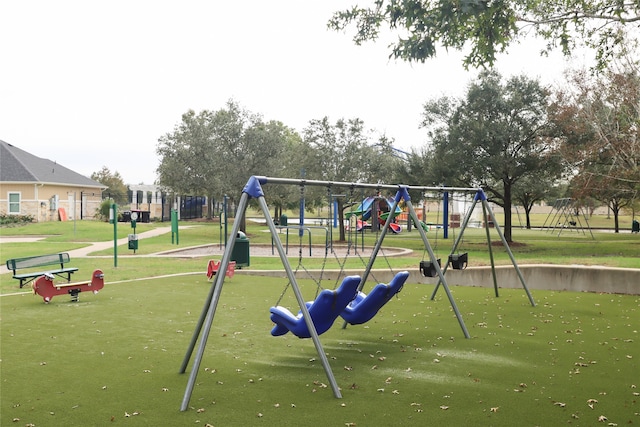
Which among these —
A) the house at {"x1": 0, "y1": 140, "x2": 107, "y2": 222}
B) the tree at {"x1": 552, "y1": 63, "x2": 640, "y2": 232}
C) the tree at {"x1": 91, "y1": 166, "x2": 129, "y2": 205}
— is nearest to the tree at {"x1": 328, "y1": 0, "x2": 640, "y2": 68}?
the tree at {"x1": 552, "y1": 63, "x2": 640, "y2": 232}

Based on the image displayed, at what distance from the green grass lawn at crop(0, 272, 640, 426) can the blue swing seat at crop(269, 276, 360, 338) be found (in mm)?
550

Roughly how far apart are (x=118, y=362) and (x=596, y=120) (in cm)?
2107

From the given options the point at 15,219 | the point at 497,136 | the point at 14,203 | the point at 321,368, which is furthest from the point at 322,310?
the point at 14,203

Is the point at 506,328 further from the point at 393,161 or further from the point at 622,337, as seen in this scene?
the point at 393,161

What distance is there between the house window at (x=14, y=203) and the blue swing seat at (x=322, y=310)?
3910 cm

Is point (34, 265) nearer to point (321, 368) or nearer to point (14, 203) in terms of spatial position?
point (321, 368)

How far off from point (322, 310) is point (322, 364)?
69cm

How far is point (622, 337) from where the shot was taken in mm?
8289

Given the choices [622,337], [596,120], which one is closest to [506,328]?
[622,337]

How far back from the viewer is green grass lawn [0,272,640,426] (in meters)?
5.20

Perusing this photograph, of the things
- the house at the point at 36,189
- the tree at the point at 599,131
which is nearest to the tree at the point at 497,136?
the tree at the point at 599,131

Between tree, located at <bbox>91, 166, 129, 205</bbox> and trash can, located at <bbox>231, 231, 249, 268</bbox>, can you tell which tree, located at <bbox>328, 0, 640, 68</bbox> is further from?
tree, located at <bbox>91, 166, 129, 205</bbox>

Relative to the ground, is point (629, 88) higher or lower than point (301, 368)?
higher

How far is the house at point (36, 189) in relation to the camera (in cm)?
3997
